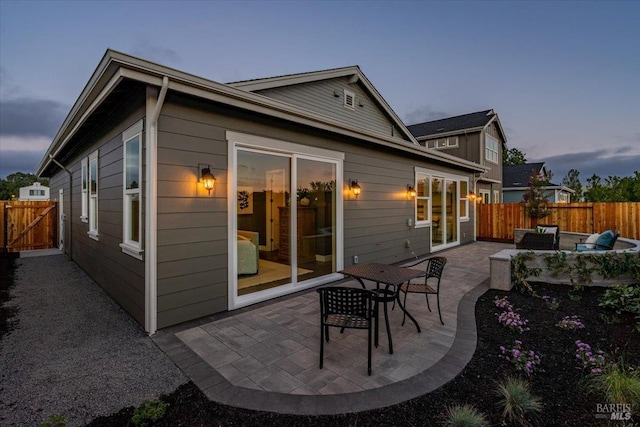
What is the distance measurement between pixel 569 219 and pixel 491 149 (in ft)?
21.4

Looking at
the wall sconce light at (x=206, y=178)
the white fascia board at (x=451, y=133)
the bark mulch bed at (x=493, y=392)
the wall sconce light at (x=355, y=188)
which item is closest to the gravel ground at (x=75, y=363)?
the bark mulch bed at (x=493, y=392)

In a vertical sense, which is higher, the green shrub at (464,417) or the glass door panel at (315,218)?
the glass door panel at (315,218)

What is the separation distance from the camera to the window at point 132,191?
11.7ft

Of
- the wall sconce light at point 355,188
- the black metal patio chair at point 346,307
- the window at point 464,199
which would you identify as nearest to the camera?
the black metal patio chair at point 346,307

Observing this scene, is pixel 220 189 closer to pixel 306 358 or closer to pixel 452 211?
pixel 306 358

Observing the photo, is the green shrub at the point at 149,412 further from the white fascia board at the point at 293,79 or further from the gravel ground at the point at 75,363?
the white fascia board at the point at 293,79

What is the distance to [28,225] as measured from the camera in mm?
10125

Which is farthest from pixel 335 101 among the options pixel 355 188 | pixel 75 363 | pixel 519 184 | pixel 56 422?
pixel 519 184

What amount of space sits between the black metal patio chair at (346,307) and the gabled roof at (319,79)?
4.20m

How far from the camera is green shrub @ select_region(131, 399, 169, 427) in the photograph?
6.17ft

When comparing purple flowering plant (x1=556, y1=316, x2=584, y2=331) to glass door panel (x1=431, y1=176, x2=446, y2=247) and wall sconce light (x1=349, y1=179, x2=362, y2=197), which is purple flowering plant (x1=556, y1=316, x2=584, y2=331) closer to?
wall sconce light (x1=349, y1=179, x2=362, y2=197)

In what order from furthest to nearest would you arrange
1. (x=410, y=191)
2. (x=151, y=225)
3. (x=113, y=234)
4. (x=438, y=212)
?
(x=438, y=212) < (x=410, y=191) < (x=113, y=234) < (x=151, y=225)

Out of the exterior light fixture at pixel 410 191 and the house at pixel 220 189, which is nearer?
the house at pixel 220 189

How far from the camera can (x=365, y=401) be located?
6.80ft
